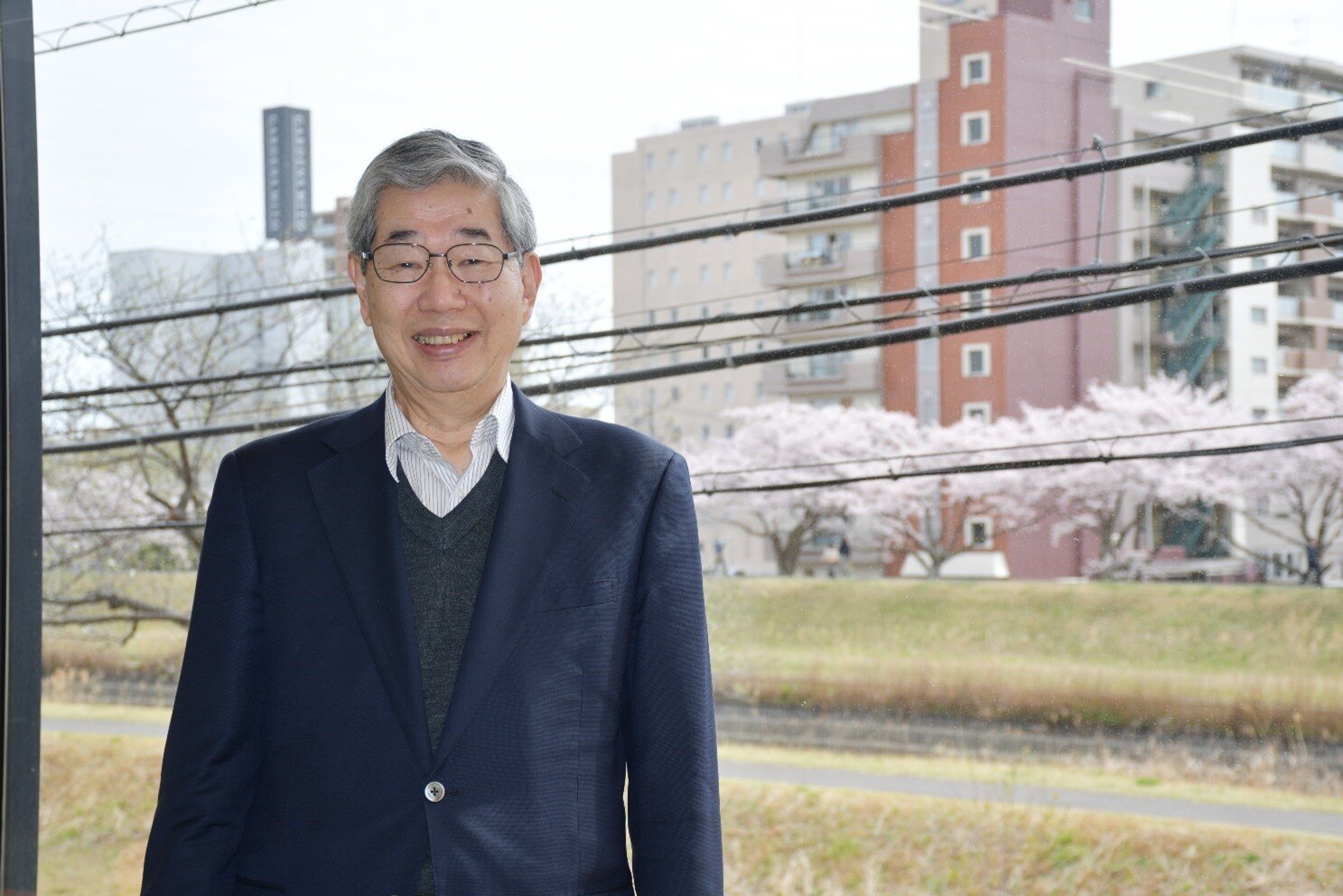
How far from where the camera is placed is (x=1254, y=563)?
2656mm

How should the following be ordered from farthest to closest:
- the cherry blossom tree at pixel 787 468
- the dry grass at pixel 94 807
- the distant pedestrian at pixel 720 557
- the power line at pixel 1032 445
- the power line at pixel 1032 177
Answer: the dry grass at pixel 94 807 < the distant pedestrian at pixel 720 557 < the cherry blossom tree at pixel 787 468 < the power line at pixel 1032 445 < the power line at pixel 1032 177

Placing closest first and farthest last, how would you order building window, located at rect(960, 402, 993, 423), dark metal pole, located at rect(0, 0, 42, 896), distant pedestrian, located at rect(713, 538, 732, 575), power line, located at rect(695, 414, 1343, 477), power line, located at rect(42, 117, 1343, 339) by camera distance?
dark metal pole, located at rect(0, 0, 42, 896), power line, located at rect(42, 117, 1343, 339), power line, located at rect(695, 414, 1343, 477), building window, located at rect(960, 402, 993, 423), distant pedestrian, located at rect(713, 538, 732, 575)

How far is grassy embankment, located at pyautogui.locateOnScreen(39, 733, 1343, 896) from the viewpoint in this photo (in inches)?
117

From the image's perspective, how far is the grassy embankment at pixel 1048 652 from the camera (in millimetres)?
2820

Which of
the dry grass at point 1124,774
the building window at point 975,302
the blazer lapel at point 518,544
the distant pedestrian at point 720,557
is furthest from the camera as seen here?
the distant pedestrian at point 720,557

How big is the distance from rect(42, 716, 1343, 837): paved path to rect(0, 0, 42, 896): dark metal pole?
2.14 m

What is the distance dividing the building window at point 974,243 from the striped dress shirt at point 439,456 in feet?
7.21

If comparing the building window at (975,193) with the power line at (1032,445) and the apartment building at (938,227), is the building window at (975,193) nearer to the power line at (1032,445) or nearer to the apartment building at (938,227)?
the apartment building at (938,227)

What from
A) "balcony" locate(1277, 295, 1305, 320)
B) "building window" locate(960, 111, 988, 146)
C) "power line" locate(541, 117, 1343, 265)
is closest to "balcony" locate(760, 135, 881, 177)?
"power line" locate(541, 117, 1343, 265)

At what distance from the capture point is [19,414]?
2.19 m

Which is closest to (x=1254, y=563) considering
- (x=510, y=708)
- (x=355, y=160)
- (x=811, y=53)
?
(x=811, y=53)

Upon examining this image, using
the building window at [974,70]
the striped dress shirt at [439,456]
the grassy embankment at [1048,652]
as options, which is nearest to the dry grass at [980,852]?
the grassy embankment at [1048,652]

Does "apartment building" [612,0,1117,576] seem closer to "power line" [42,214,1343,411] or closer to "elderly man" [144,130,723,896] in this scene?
"power line" [42,214,1343,411]

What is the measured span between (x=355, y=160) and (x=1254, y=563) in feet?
9.27
